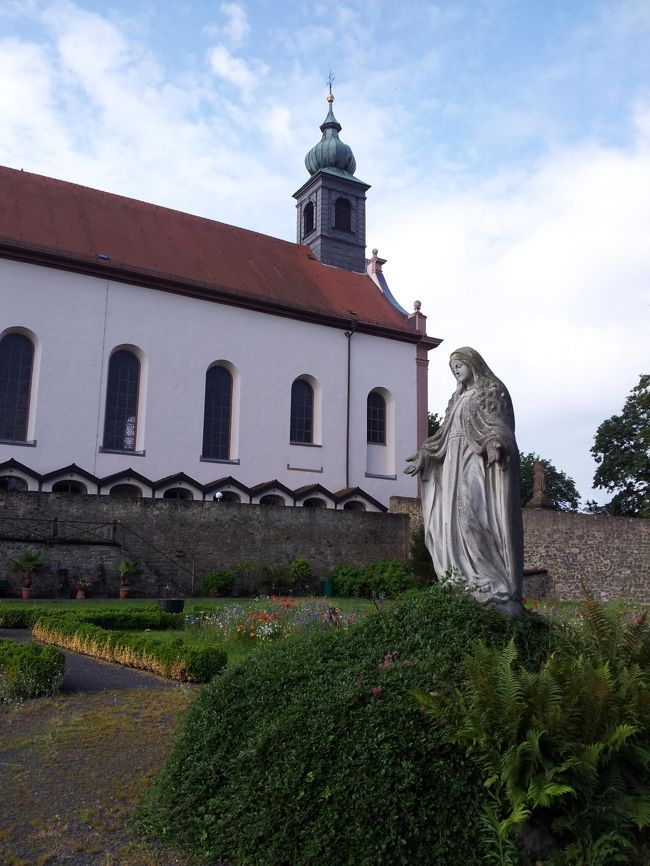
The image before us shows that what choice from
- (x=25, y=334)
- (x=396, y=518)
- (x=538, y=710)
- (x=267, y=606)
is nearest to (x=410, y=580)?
(x=396, y=518)

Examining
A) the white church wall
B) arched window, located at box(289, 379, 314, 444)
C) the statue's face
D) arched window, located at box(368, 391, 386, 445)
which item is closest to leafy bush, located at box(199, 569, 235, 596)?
the white church wall

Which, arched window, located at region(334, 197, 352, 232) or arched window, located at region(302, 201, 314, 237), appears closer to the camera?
arched window, located at region(334, 197, 352, 232)

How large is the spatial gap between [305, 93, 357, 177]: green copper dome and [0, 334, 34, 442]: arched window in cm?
1976

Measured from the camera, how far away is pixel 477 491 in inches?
239

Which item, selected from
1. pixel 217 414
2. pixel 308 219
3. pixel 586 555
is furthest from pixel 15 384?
pixel 308 219

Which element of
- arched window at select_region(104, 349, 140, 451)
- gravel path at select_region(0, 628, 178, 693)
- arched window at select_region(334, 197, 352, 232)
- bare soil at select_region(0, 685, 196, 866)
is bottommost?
bare soil at select_region(0, 685, 196, 866)

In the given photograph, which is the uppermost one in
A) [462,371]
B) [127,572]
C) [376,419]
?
[376,419]

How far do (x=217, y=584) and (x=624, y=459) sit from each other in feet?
90.1

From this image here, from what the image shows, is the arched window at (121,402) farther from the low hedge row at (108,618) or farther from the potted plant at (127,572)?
the low hedge row at (108,618)

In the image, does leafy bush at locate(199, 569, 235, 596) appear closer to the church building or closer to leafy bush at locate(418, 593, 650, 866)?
the church building

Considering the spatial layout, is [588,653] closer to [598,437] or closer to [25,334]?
[25,334]

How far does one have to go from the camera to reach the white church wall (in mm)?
25219

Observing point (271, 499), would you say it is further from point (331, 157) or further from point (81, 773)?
point (81, 773)

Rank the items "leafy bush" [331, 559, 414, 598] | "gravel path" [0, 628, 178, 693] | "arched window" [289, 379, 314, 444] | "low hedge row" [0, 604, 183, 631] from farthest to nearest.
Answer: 1. "arched window" [289, 379, 314, 444]
2. "leafy bush" [331, 559, 414, 598]
3. "low hedge row" [0, 604, 183, 631]
4. "gravel path" [0, 628, 178, 693]
